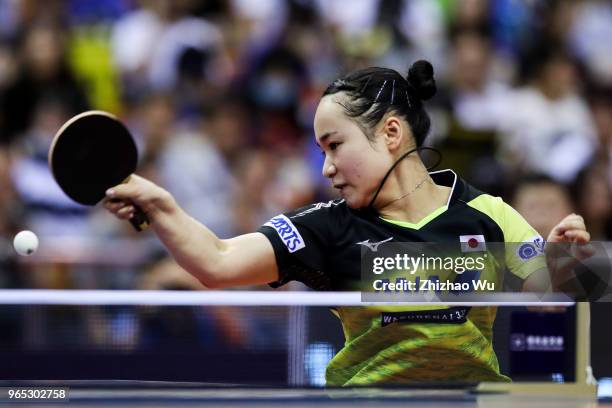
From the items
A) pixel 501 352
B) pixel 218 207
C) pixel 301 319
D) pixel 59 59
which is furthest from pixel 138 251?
pixel 501 352

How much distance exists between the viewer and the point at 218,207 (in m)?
8.53

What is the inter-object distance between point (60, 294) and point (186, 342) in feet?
1.86

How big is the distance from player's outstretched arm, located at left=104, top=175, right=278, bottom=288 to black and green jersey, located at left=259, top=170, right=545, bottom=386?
2.8 inches

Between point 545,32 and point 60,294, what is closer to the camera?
point 60,294

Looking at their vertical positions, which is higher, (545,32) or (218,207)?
(545,32)

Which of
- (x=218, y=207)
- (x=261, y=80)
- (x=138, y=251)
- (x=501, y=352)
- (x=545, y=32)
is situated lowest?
(x=501, y=352)

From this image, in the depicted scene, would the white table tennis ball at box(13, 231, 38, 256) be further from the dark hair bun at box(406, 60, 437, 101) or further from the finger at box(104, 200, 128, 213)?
the dark hair bun at box(406, 60, 437, 101)

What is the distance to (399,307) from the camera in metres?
3.68

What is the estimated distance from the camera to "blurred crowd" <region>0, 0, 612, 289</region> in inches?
330

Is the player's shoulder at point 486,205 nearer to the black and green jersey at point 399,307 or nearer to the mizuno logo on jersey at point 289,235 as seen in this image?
the black and green jersey at point 399,307

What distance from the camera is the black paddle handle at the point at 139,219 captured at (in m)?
3.33

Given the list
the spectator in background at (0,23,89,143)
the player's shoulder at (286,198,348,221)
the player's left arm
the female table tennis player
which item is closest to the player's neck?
the female table tennis player

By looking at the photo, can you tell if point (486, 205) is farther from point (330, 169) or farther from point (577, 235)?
point (330, 169)

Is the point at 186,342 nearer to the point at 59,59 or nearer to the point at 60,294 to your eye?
the point at 60,294
